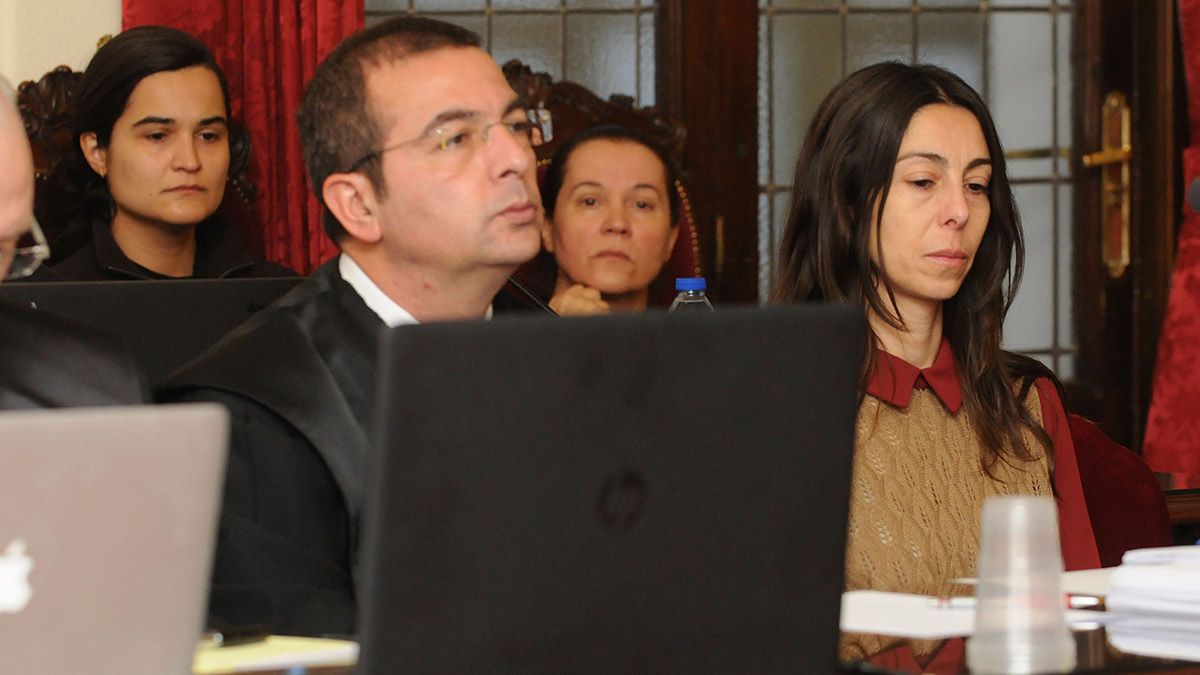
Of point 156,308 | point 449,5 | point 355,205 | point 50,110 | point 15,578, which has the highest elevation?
point 449,5

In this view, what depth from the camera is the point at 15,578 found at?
0.84 metres

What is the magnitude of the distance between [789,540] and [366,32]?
1.10 meters

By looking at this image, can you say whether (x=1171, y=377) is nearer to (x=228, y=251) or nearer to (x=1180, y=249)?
(x=1180, y=249)

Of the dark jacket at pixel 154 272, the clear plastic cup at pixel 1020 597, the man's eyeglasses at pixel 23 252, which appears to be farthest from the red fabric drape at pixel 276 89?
the clear plastic cup at pixel 1020 597

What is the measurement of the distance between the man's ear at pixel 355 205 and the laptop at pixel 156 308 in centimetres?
13

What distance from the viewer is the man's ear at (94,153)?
322 cm

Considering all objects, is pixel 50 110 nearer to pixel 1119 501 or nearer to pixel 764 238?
pixel 764 238

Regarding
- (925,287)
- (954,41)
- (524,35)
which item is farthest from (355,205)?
(954,41)

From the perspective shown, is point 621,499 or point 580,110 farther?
point 580,110

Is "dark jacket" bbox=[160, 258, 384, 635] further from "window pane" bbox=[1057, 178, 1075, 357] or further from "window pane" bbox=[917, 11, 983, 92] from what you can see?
"window pane" bbox=[1057, 178, 1075, 357]

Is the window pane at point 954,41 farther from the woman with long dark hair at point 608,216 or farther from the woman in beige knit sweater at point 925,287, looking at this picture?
the woman in beige knit sweater at point 925,287

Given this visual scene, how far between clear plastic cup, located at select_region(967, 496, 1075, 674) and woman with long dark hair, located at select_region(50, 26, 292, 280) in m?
2.27

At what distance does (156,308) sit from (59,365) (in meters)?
0.25

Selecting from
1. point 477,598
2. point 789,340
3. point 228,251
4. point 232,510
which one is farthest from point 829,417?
point 228,251
